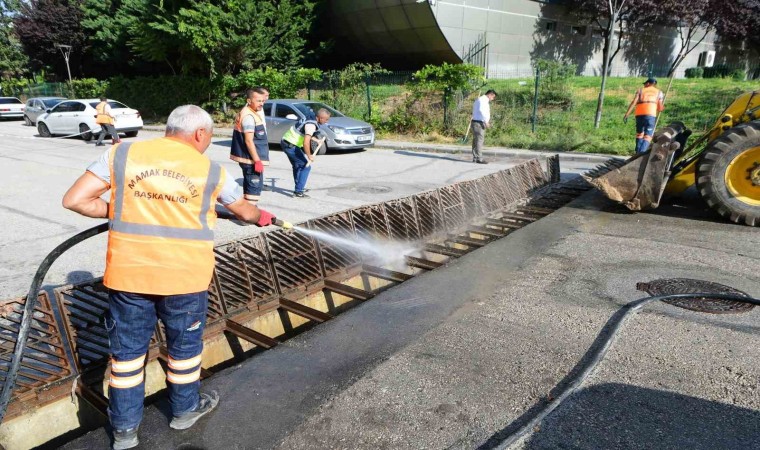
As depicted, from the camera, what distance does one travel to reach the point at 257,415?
2.98 meters

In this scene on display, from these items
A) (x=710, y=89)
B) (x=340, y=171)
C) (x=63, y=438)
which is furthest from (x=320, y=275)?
(x=710, y=89)

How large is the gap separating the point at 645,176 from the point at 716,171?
0.79 metres

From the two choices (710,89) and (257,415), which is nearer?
(257,415)

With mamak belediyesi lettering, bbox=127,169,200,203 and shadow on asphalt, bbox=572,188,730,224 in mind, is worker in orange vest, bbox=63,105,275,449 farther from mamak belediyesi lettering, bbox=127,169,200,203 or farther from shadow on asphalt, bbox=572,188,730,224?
shadow on asphalt, bbox=572,188,730,224

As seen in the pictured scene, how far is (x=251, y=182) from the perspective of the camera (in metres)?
7.15

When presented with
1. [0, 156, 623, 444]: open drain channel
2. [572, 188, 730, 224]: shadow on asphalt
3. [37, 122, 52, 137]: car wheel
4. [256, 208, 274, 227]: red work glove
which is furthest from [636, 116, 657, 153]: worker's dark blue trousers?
[37, 122, 52, 137]: car wheel

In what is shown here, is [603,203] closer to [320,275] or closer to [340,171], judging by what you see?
[320,275]

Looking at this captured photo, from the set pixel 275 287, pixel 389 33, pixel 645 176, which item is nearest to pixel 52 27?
pixel 389 33

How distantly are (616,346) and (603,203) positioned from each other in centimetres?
473

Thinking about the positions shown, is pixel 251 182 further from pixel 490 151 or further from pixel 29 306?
pixel 490 151

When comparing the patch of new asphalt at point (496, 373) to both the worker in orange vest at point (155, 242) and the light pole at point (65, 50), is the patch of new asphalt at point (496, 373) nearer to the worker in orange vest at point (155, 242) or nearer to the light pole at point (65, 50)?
the worker in orange vest at point (155, 242)

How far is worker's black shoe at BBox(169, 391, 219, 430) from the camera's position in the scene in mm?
2879

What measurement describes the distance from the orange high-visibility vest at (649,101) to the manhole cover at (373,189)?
17.8 feet

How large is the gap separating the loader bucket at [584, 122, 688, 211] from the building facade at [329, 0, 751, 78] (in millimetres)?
18375
